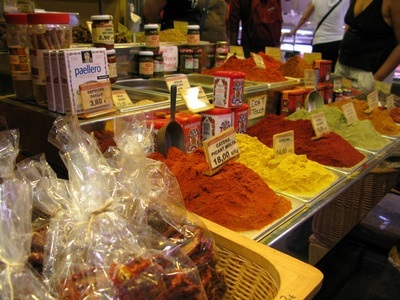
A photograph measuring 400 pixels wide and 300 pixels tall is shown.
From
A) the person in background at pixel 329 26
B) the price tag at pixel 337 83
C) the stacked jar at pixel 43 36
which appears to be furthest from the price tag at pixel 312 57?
the stacked jar at pixel 43 36

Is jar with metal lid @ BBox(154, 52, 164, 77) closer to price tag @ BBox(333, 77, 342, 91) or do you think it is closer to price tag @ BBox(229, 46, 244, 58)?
price tag @ BBox(229, 46, 244, 58)

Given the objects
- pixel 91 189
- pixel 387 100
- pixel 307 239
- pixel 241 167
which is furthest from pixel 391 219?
pixel 91 189

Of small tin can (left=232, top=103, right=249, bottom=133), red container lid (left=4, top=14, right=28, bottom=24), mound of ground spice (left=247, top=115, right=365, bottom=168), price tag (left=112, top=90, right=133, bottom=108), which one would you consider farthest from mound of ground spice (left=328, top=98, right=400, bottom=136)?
red container lid (left=4, top=14, right=28, bottom=24)

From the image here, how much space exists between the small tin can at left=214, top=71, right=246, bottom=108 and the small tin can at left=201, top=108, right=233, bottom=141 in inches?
1.5

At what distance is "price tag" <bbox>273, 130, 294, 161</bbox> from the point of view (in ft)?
4.42

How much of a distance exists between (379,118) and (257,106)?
641mm

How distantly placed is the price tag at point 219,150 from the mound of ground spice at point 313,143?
437mm

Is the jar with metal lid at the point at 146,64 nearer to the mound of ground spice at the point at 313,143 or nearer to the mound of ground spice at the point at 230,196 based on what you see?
the mound of ground spice at the point at 313,143

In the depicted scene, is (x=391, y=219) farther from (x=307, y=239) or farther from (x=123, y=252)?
(x=123, y=252)

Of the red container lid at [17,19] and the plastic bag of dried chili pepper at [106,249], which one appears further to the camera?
the red container lid at [17,19]

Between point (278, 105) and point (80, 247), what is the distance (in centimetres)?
158

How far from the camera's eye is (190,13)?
3123 mm

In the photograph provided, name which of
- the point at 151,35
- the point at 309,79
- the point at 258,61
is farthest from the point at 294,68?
the point at 151,35

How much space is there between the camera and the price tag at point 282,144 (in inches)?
53.0
